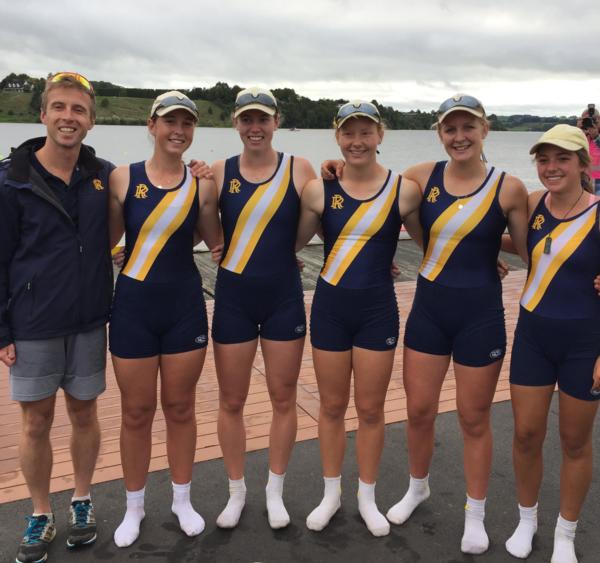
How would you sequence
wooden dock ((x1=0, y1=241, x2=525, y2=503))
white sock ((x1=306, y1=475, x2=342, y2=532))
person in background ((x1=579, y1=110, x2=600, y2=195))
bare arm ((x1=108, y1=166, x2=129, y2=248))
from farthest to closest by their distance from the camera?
person in background ((x1=579, y1=110, x2=600, y2=195))
wooden dock ((x1=0, y1=241, x2=525, y2=503))
white sock ((x1=306, y1=475, x2=342, y2=532))
bare arm ((x1=108, y1=166, x2=129, y2=248))

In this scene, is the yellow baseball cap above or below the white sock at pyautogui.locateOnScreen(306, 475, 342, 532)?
above

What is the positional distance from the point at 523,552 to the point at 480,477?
15.4 inches

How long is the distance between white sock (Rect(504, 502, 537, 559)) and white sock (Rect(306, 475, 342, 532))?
888 millimetres

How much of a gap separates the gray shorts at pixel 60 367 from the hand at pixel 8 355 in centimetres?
2

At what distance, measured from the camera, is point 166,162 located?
117 inches

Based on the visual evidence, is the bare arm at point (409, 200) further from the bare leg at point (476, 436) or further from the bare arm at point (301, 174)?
the bare leg at point (476, 436)

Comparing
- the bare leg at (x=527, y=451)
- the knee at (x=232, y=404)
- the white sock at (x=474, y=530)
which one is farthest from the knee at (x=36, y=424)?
the bare leg at (x=527, y=451)

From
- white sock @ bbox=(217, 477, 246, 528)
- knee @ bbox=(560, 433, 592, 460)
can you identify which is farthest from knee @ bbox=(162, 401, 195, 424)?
knee @ bbox=(560, 433, 592, 460)

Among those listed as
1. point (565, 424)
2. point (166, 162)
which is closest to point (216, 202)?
point (166, 162)

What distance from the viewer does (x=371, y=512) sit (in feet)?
10.4

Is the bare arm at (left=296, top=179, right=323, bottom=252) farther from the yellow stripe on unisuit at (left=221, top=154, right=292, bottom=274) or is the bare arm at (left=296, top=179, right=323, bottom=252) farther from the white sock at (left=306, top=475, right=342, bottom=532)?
the white sock at (left=306, top=475, right=342, bottom=532)

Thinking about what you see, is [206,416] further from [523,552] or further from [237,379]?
[523,552]

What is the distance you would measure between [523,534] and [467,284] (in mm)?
1299

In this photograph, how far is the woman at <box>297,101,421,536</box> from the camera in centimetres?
302
